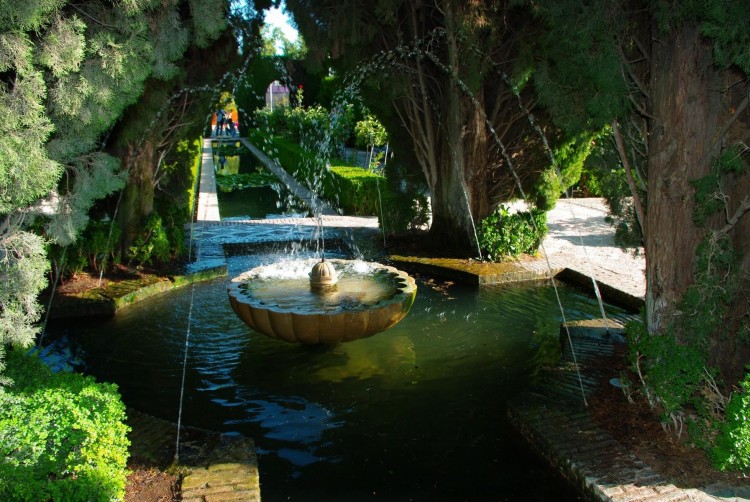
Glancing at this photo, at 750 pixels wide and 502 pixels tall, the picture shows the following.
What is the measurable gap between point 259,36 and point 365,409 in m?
5.81

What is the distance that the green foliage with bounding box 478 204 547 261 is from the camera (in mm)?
9492

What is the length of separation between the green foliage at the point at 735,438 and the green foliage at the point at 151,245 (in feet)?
24.0

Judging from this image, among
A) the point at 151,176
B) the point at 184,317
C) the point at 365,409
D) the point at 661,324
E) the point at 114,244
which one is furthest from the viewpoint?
the point at 151,176

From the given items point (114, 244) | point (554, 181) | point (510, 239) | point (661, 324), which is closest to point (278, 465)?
point (661, 324)

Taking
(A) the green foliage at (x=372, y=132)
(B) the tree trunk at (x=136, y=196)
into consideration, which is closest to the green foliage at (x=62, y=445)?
(B) the tree trunk at (x=136, y=196)

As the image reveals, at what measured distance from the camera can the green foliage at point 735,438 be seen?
378 cm

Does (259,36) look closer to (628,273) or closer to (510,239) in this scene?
(510,239)

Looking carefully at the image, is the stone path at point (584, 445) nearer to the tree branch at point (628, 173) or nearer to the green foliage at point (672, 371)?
the green foliage at point (672, 371)

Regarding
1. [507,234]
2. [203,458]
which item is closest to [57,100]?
[203,458]

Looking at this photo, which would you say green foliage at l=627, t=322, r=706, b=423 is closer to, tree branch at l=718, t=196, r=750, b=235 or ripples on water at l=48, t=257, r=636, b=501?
tree branch at l=718, t=196, r=750, b=235

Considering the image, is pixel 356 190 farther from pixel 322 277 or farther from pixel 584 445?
pixel 584 445

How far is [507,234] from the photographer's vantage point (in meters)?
9.45

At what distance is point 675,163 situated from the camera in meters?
4.61

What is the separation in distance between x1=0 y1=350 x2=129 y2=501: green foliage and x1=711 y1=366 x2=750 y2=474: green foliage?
3.33 m
